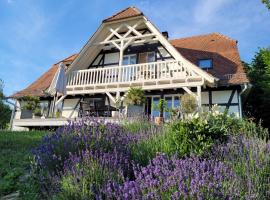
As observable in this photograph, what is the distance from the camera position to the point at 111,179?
3.23 metres

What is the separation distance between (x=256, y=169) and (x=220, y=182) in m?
1.03

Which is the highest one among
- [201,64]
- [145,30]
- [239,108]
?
[145,30]

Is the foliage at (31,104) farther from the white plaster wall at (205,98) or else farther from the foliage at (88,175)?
the foliage at (88,175)

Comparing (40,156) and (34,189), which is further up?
(40,156)

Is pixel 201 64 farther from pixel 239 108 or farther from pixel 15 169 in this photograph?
pixel 15 169

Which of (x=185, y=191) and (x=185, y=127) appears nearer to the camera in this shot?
(x=185, y=191)

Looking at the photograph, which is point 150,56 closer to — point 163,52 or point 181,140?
point 163,52

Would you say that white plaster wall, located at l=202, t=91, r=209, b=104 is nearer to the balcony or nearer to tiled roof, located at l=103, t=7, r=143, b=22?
the balcony

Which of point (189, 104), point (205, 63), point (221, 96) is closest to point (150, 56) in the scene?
point (205, 63)

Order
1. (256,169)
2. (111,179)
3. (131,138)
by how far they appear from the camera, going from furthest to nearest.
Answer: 1. (131,138)
2. (256,169)
3. (111,179)

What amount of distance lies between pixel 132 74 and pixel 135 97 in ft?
7.27

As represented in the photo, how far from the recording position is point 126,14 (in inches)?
594

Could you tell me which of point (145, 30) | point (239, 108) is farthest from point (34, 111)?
point (239, 108)

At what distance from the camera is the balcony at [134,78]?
12.9 m
